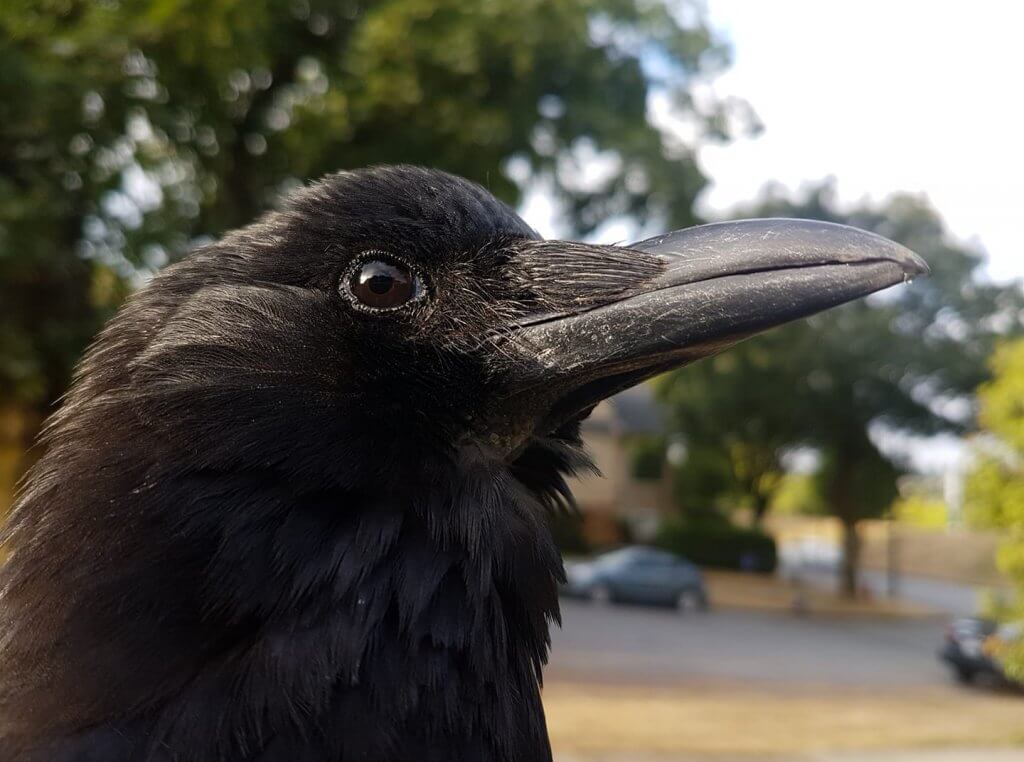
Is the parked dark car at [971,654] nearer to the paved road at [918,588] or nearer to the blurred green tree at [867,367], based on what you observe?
the blurred green tree at [867,367]

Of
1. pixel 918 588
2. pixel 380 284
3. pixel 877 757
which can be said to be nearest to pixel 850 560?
pixel 918 588

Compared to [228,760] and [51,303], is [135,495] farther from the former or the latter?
[51,303]

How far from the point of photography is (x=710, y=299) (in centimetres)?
155

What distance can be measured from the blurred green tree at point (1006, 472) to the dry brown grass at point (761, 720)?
165 centimetres

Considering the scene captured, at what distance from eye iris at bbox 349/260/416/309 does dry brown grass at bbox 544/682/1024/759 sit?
8400mm

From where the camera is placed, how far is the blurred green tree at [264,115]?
6.52 metres

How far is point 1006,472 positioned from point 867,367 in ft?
58.5

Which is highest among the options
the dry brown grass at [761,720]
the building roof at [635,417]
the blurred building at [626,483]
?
the building roof at [635,417]

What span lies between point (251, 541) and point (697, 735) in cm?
995

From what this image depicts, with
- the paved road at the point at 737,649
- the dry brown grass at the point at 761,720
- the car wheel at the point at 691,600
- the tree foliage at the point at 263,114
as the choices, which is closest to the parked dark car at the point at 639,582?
the car wheel at the point at 691,600

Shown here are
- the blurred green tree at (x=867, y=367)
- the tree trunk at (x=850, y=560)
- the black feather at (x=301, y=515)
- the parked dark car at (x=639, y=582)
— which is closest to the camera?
the black feather at (x=301, y=515)

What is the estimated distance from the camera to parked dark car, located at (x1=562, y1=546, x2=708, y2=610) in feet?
81.7

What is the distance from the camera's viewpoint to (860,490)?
33.4 metres

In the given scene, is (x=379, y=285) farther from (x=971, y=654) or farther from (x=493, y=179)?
(x=971, y=654)
